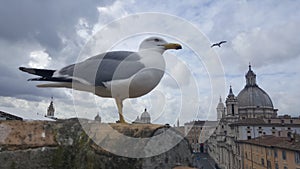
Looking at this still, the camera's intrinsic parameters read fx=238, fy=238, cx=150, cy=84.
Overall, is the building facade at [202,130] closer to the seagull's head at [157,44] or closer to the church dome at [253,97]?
the seagull's head at [157,44]

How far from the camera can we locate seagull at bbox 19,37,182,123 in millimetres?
2896

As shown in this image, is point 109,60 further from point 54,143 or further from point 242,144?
point 242,144

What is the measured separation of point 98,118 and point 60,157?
682mm

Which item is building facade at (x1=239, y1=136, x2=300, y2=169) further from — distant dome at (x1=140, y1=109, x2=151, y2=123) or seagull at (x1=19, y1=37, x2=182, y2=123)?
seagull at (x1=19, y1=37, x2=182, y2=123)

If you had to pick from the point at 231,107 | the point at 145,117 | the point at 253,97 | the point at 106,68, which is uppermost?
the point at 253,97

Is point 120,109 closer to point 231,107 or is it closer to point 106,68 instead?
point 106,68

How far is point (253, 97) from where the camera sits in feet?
200

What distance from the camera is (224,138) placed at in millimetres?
54156

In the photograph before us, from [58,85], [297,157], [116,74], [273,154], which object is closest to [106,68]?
[116,74]

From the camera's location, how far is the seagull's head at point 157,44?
3.30 m

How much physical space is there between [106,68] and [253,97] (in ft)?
210

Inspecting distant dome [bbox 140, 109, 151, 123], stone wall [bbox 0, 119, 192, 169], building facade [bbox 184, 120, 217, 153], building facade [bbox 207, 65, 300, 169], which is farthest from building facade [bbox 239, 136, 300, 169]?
stone wall [bbox 0, 119, 192, 169]

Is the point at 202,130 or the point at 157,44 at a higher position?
the point at 157,44

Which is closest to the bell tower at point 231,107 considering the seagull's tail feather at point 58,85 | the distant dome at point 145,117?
the distant dome at point 145,117
